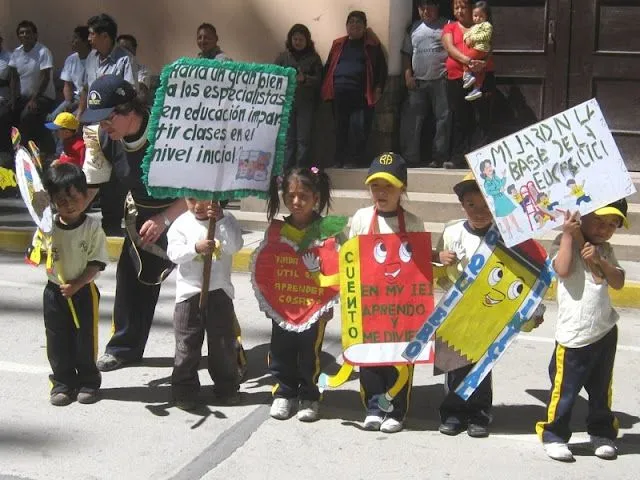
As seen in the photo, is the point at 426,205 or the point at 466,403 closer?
the point at 466,403

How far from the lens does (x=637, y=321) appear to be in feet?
24.2

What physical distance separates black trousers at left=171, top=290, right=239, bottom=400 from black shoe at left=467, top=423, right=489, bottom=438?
1.21m

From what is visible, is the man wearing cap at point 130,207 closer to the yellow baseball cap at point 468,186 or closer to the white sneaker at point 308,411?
the white sneaker at point 308,411

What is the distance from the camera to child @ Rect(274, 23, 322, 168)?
10312 millimetres

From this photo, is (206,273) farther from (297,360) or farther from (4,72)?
(4,72)

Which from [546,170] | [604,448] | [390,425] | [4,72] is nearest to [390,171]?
[546,170]

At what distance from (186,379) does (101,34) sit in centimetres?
537

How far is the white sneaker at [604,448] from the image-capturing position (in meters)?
4.68

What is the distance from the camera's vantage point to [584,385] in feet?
15.5

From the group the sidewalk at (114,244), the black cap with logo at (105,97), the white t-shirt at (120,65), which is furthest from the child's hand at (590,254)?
the white t-shirt at (120,65)

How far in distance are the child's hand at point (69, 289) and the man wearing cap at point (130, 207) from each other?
1.61 ft

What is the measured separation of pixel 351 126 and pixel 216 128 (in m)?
5.48

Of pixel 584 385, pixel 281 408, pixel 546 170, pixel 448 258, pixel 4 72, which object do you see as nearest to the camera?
pixel 546 170

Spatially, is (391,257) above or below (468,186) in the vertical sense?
below
